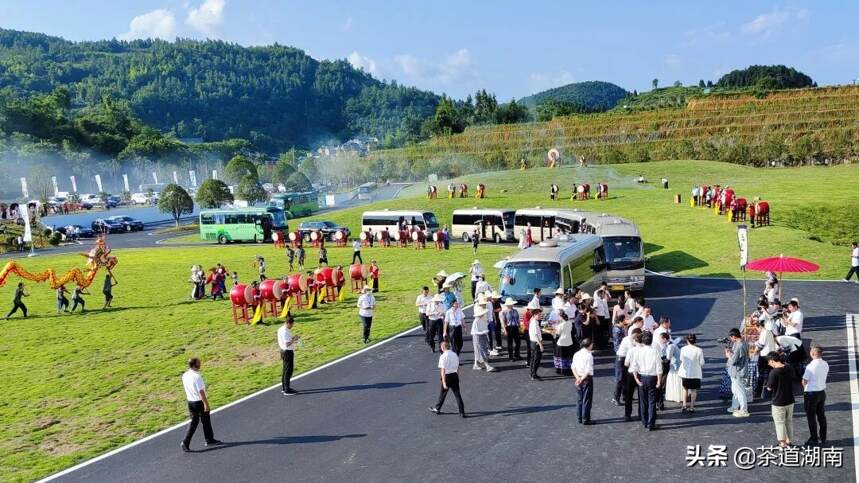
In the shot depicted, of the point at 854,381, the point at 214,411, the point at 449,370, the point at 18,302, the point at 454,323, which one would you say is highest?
the point at 18,302

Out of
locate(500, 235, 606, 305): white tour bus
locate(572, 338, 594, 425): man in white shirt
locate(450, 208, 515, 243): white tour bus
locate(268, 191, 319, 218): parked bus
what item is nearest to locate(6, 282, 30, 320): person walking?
locate(500, 235, 606, 305): white tour bus

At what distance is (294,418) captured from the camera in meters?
14.8

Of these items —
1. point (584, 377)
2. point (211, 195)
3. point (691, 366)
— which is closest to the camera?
point (584, 377)

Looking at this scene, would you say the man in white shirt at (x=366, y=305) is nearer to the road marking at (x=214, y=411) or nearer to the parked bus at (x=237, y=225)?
the road marking at (x=214, y=411)

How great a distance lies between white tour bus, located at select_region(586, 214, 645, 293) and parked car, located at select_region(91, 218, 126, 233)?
5769cm

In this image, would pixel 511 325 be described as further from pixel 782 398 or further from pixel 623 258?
pixel 623 258

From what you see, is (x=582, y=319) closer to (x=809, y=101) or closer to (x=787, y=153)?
(x=787, y=153)

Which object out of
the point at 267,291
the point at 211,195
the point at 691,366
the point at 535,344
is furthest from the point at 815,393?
the point at 211,195

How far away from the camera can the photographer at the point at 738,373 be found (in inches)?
523

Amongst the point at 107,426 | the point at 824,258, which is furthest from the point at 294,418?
the point at 824,258

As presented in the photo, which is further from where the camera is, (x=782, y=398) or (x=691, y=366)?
(x=691, y=366)

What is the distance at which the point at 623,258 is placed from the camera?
87.8ft

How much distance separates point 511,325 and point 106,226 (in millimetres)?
63290

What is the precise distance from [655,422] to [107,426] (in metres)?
12.2
